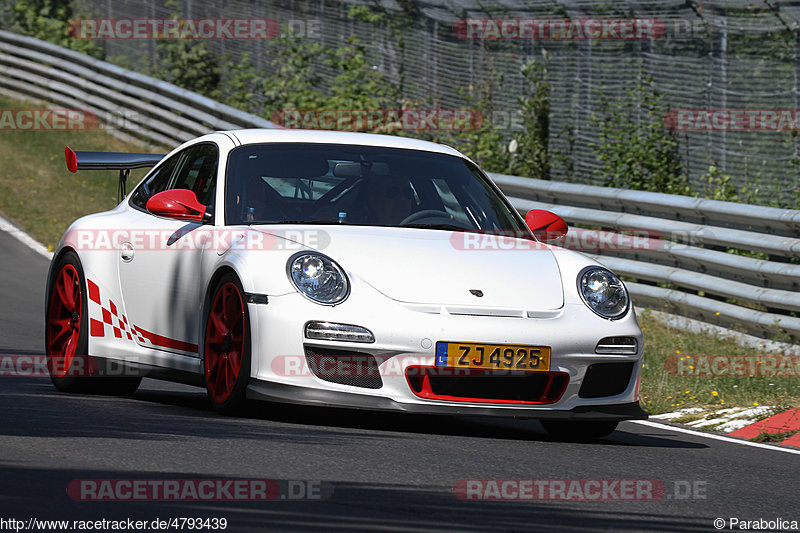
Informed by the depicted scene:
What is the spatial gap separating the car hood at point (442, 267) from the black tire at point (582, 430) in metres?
0.69

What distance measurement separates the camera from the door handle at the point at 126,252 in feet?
25.7

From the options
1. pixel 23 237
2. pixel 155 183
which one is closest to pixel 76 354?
pixel 155 183

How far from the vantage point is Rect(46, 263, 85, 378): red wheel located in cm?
804

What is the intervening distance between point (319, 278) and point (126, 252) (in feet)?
5.66

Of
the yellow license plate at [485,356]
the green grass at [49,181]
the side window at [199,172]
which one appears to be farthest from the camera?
the green grass at [49,181]

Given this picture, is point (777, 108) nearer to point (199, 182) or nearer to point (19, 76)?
point (199, 182)

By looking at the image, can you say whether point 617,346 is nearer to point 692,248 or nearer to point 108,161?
point 108,161

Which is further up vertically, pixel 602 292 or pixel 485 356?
pixel 602 292

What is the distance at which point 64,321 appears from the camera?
8.25 m

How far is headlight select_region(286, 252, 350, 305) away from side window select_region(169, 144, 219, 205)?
105 cm

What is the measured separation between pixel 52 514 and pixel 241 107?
62.4ft

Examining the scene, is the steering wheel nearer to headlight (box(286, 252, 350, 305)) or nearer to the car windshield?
the car windshield
